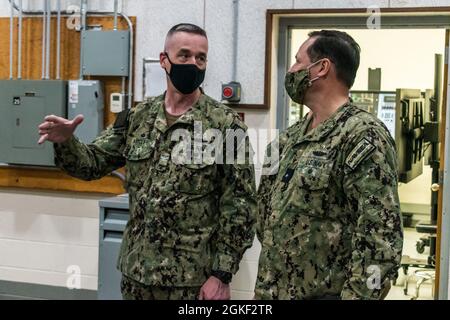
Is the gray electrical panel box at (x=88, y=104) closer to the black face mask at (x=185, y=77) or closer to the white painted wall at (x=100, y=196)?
the white painted wall at (x=100, y=196)

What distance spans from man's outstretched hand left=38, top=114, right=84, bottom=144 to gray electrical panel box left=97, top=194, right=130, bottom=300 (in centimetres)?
147

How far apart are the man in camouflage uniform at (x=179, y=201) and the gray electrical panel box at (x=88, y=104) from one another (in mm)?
1693

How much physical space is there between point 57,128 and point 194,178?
1.72 feet

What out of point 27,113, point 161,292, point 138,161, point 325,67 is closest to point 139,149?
point 138,161

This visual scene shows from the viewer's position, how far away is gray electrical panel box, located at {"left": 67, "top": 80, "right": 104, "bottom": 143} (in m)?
4.21

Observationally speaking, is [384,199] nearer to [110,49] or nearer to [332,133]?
[332,133]

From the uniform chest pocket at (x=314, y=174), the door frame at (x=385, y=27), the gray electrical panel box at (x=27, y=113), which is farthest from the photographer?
the gray electrical panel box at (x=27, y=113)

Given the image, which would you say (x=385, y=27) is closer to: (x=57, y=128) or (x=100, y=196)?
(x=100, y=196)

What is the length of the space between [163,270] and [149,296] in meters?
0.11

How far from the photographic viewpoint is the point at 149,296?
8.04ft

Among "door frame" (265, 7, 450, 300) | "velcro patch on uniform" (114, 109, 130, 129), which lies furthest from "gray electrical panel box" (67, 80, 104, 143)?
"velcro patch on uniform" (114, 109, 130, 129)

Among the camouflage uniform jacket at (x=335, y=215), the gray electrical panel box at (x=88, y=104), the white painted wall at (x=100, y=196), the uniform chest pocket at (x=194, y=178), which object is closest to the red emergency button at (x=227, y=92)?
the white painted wall at (x=100, y=196)

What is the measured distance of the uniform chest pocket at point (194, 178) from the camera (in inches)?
97.0
